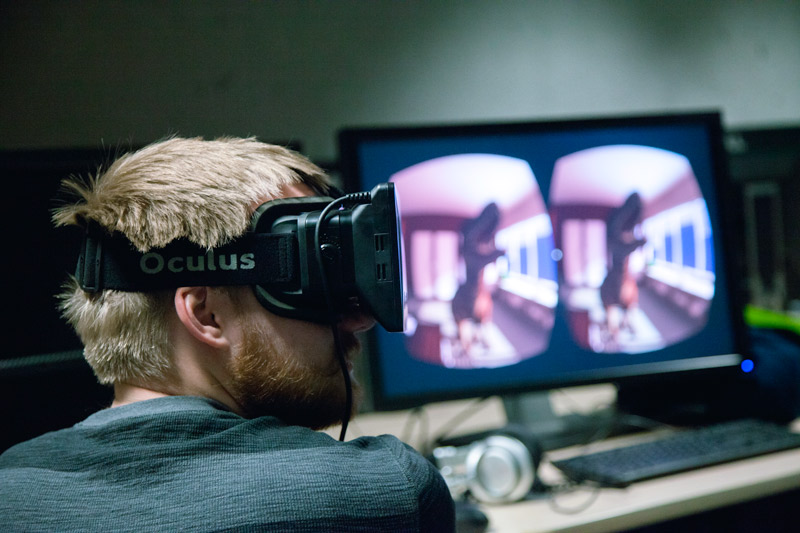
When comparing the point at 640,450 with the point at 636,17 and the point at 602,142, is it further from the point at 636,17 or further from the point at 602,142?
the point at 636,17

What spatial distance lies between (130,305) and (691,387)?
108 centimetres

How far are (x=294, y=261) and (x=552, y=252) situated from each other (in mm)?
655

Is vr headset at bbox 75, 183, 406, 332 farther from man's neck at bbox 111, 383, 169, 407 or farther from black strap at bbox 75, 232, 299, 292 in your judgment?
man's neck at bbox 111, 383, 169, 407

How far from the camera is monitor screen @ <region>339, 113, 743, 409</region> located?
42.8 inches

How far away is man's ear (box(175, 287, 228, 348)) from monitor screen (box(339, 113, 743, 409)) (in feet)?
1.64

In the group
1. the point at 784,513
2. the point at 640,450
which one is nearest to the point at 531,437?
the point at 640,450

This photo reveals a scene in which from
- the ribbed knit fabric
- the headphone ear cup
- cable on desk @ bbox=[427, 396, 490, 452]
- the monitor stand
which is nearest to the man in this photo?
the ribbed knit fabric

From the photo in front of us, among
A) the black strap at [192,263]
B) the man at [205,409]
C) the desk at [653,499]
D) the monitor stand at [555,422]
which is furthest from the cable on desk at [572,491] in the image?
the black strap at [192,263]

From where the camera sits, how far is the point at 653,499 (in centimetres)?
88

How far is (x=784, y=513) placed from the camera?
134cm

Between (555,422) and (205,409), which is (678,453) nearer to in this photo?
(555,422)

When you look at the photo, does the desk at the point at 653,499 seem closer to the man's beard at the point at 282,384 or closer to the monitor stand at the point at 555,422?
the monitor stand at the point at 555,422

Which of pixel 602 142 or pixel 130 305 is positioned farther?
pixel 602 142

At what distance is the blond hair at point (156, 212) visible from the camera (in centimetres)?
57
